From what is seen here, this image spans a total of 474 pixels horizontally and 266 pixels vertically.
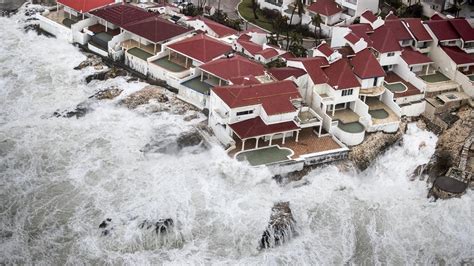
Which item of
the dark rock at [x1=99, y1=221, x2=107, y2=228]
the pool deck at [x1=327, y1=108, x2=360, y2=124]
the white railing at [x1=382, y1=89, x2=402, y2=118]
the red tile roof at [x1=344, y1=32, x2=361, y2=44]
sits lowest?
the dark rock at [x1=99, y1=221, x2=107, y2=228]

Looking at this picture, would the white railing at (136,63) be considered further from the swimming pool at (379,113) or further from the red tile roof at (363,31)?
the swimming pool at (379,113)

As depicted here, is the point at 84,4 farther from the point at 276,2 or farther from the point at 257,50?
the point at 276,2

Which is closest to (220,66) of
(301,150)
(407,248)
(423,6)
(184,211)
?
(301,150)

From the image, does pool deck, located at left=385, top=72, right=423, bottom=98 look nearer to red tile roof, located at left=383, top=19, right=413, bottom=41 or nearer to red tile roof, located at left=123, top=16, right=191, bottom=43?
red tile roof, located at left=383, top=19, right=413, bottom=41

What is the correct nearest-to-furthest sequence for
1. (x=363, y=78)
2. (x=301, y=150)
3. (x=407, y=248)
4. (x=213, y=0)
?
1. (x=407, y=248)
2. (x=301, y=150)
3. (x=363, y=78)
4. (x=213, y=0)

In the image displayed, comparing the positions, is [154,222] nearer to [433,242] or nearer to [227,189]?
[227,189]

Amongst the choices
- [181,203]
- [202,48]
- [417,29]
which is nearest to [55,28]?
[202,48]

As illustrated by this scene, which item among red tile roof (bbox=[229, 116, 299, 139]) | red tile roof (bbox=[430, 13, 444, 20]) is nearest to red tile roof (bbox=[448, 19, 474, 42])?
red tile roof (bbox=[430, 13, 444, 20])
